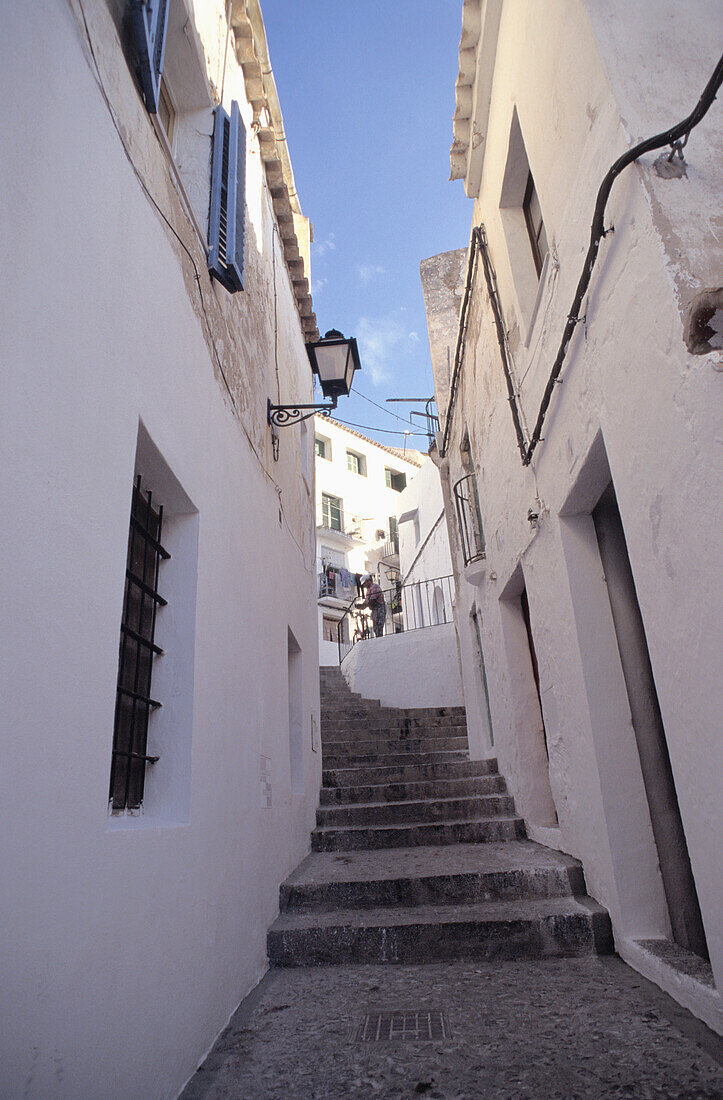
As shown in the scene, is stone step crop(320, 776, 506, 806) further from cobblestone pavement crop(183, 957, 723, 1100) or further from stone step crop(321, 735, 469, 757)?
cobblestone pavement crop(183, 957, 723, 1100)

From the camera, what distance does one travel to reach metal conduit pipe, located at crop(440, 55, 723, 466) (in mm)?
2219

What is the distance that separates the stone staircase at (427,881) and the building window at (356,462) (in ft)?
66.2

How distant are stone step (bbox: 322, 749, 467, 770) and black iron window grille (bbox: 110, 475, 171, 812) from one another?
5.18m

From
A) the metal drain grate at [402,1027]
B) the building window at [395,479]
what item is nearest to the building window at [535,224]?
the metal drain grate at [402,1027]

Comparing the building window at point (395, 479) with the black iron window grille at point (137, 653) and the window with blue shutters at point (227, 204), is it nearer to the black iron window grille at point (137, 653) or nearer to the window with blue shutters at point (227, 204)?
the window with blue shutters at point (227, 204)

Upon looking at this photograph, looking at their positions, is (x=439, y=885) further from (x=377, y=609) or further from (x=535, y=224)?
(x=377, y=609)

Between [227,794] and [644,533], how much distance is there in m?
2.28

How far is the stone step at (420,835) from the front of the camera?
17.8ft

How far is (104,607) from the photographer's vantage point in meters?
1.92

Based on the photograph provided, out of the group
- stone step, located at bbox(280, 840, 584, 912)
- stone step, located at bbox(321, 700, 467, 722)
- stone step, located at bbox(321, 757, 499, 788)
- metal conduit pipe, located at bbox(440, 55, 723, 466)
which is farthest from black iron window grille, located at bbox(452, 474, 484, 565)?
stone step, located at bbox(321, 700, 467, 722)

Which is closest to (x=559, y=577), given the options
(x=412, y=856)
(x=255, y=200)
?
(x=412, y=856)

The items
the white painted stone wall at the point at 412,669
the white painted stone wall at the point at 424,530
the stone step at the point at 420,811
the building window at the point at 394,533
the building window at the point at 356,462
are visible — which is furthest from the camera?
the building window at the point at 356,462

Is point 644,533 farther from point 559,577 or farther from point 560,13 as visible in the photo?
point 560,13

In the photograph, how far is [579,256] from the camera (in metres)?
3.19
